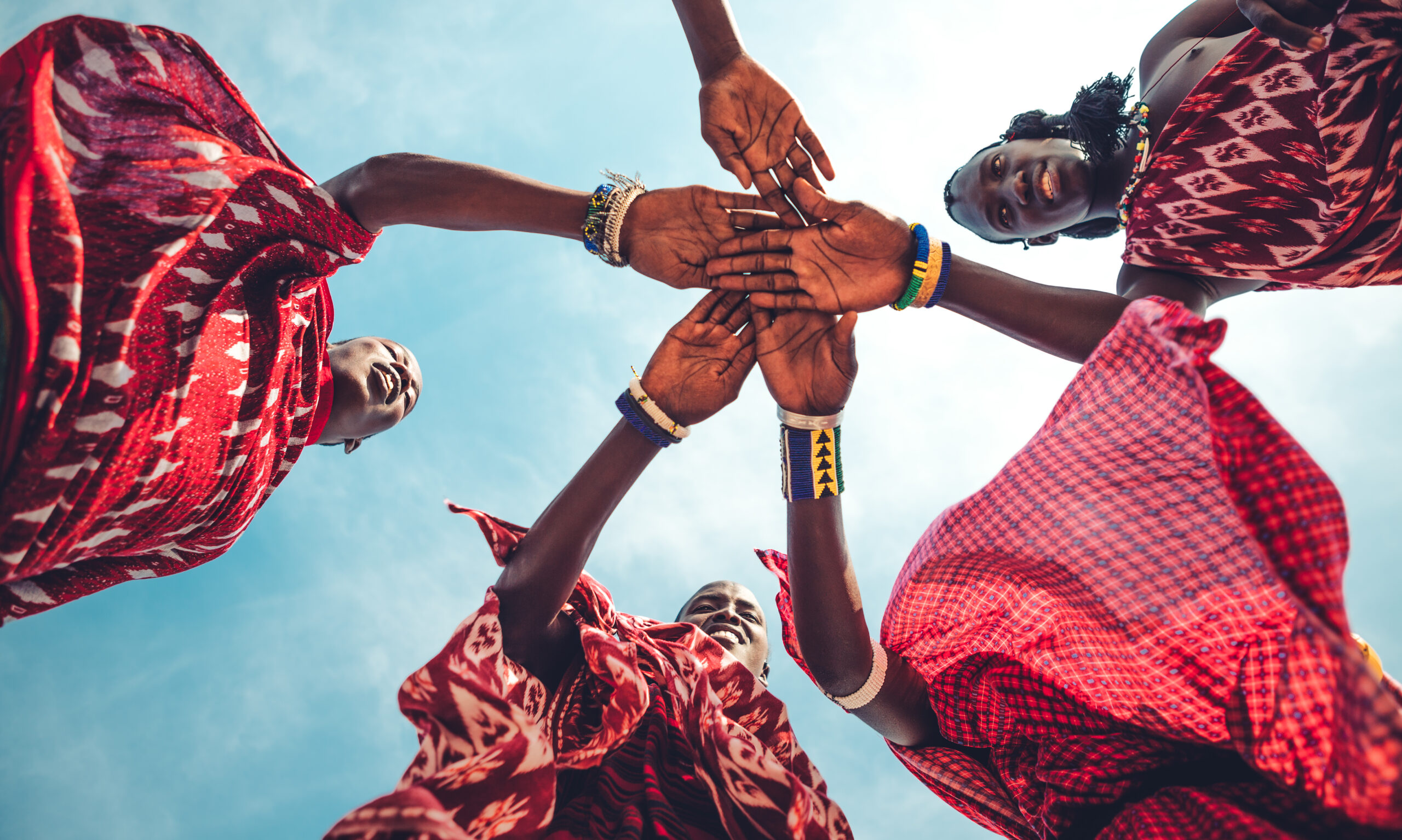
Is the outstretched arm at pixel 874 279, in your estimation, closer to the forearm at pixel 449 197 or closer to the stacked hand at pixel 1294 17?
the forearm at pixel 449 197

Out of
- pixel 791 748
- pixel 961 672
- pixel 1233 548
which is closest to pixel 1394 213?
pixel 1233 548

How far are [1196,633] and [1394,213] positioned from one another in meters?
1.57

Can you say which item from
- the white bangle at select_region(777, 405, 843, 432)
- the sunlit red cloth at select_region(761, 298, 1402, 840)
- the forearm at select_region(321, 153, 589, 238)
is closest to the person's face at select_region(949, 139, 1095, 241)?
the white bangle at select_region(777, 405, 843, 432)

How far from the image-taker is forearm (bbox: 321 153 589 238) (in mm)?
2018

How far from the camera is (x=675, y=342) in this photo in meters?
2.35

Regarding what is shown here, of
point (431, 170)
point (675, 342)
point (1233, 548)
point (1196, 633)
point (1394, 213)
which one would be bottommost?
point (1196, 633)

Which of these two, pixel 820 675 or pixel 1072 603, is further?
pixel 820 675

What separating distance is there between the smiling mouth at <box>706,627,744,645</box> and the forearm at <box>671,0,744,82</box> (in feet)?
7.22

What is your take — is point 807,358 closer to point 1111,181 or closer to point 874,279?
point 874,279

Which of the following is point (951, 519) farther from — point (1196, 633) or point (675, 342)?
point (675, 342)

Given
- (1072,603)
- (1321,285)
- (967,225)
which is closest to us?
(1072,603)

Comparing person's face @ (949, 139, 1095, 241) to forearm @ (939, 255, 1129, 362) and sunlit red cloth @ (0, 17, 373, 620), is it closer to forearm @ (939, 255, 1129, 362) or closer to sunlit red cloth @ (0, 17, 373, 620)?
forearm @ (939, 255, 1129, 362)

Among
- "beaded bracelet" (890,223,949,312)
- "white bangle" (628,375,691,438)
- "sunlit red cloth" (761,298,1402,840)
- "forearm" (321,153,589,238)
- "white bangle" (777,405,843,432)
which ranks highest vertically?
"forearm" (321,153,589,238)

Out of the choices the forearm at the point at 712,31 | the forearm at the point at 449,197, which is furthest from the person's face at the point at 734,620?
the forearm at the point at 712,31
